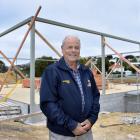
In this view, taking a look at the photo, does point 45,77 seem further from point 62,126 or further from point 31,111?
point 31,111

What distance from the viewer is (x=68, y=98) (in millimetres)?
2131

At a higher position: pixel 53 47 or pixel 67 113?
pixel 53 47

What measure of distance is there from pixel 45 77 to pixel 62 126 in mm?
369

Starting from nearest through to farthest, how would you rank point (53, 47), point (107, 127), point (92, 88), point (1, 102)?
point (92, 88)
point (107, 127)
point (53, 47)
point (1, 102)

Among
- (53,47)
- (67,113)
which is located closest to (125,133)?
(53,47)

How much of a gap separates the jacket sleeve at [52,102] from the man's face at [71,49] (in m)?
0.17

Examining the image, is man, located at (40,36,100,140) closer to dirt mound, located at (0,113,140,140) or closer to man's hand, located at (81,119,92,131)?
man's hand, located at (81,119,92,131)

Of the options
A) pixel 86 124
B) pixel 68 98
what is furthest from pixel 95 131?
pixel 68 98

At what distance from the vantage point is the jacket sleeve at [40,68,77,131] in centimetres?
207

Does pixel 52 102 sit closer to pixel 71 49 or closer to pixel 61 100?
pixel 61 100

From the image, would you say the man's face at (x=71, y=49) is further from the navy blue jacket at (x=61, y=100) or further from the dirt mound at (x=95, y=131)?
the dirt mound at (x=95, y=131)

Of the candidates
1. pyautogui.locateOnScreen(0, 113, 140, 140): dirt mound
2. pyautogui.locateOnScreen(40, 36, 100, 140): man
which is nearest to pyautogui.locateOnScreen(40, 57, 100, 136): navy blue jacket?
pyautogui.locateOnScreen(40, 36, 100, 140): man

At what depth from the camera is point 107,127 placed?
4879 millimetres

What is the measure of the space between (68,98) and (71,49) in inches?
14.5
